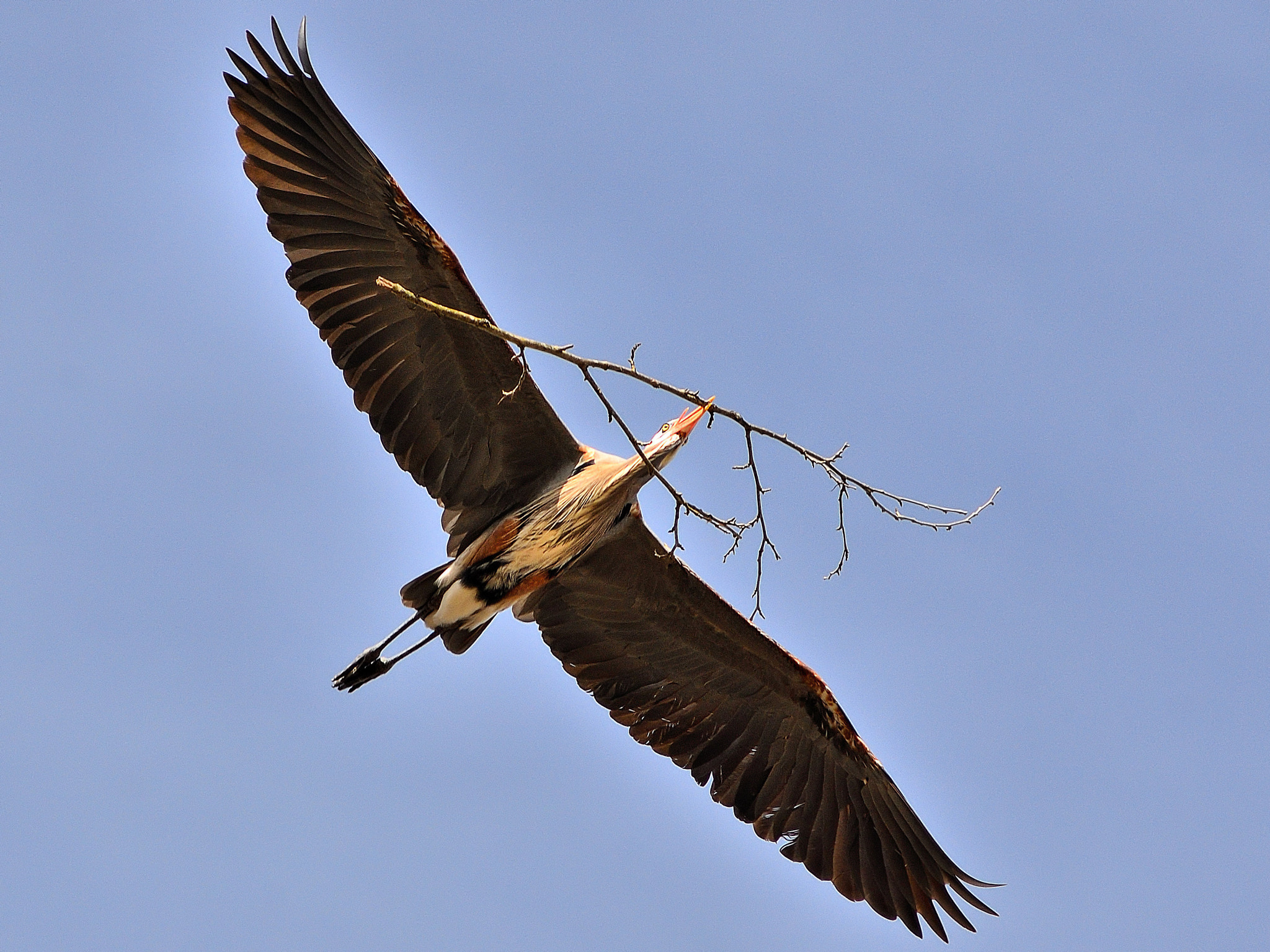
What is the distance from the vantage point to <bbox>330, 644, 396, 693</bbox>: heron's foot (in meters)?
8.88

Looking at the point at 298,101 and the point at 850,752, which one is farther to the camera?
the point at 850,752

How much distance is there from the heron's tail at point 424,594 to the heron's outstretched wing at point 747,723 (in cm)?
85

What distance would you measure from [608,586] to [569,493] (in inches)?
37.5

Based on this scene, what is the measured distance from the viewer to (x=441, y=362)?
336 inches

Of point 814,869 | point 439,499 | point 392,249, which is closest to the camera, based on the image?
point 392,249

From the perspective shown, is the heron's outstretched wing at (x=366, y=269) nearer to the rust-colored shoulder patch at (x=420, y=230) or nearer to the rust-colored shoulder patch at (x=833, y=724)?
the rust-colored shoulder patch at (x=420, y=230)

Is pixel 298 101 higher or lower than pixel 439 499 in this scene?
higher

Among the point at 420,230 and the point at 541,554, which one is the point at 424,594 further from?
the point at 420,230

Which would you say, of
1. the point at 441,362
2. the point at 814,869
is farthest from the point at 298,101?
the point at 814,869

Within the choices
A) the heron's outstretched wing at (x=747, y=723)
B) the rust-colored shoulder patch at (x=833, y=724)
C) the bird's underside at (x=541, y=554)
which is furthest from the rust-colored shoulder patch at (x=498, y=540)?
the rust-colored shoulder patch at (x=833, y=724)

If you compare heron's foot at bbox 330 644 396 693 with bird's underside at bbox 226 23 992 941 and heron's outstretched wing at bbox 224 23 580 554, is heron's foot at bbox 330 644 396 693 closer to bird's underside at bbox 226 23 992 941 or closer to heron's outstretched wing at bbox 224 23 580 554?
bird's underside at bbox 226 23 992 941

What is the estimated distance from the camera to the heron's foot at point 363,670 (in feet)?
29.1

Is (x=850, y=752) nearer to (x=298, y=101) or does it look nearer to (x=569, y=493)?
(x=569, y=493)

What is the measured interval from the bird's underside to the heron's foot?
16mm
